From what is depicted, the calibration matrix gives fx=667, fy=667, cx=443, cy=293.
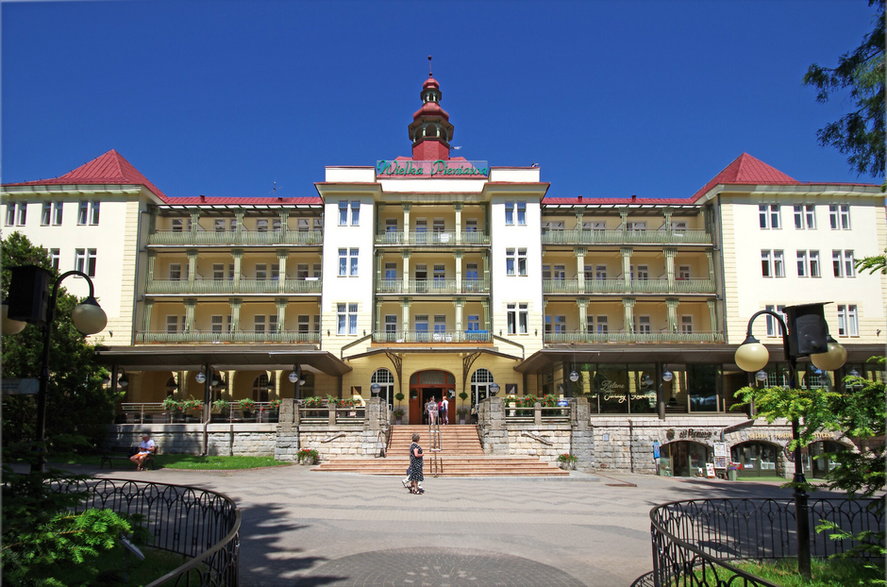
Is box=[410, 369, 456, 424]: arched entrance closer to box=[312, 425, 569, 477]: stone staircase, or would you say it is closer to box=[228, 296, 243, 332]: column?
box=[312, 425, 569, 477]: stone staircase

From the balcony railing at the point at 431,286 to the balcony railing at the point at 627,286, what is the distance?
3.98m

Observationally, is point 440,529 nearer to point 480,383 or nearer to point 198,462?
point 198,462

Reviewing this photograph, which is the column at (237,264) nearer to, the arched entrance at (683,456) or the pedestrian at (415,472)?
the pedestrian at (415,472)

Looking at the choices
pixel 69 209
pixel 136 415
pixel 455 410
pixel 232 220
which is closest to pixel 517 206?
pixel 455 410

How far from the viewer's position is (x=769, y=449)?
3083cm

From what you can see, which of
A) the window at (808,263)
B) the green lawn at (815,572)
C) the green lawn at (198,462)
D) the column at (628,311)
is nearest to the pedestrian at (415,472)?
the green lawn at (198,462)

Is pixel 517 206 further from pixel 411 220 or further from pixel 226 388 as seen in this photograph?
pixel 226 388

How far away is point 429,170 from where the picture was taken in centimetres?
4241

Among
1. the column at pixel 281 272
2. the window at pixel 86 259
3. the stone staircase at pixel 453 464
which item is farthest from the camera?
the column at pixel 281 272

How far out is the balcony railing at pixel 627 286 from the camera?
40.2 meters

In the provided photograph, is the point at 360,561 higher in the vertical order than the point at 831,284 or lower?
lower

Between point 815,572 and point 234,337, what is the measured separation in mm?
34345

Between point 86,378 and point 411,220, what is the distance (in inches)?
832

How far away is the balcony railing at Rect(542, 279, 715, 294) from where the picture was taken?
40.2 m
